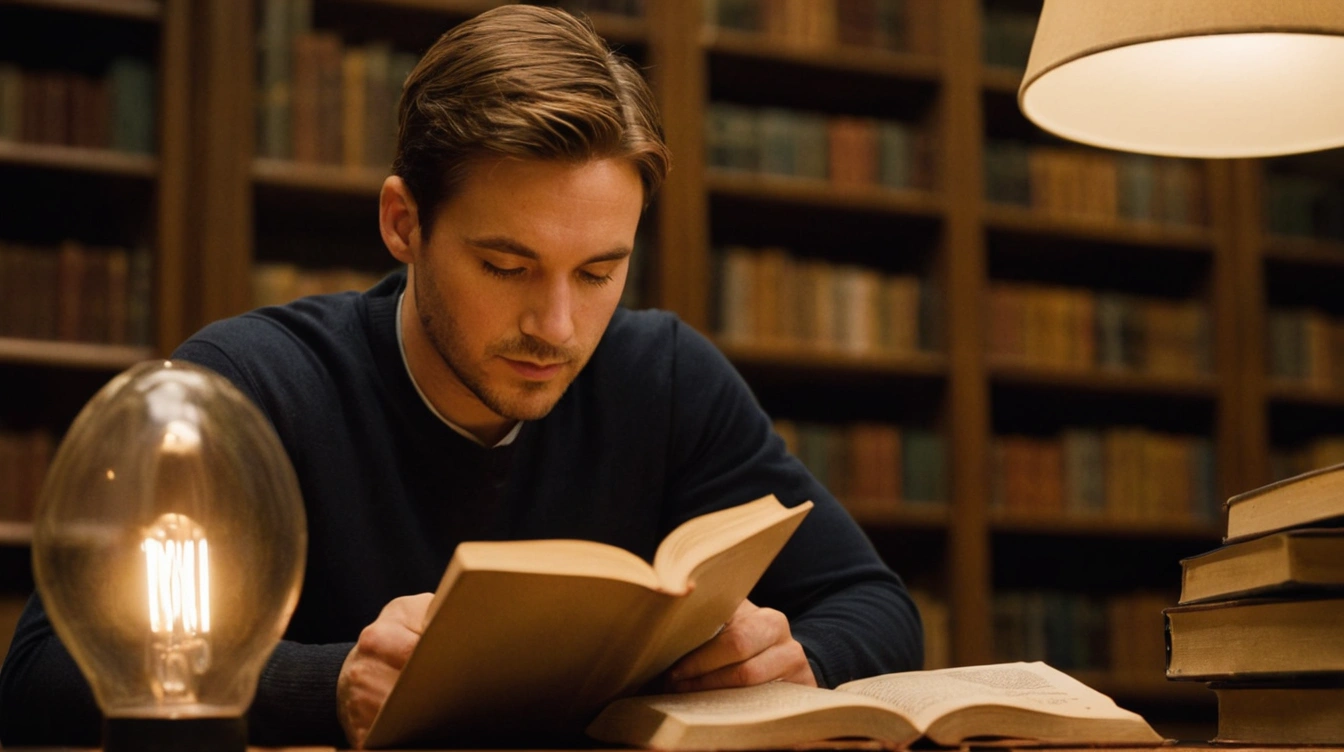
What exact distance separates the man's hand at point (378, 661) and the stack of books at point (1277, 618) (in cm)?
55

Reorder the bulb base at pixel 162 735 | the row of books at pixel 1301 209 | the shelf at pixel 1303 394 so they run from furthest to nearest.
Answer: the row of books at pixel 1301 209 < the shelf at pixel 1303 394 < the bulb base at pixel 162 735

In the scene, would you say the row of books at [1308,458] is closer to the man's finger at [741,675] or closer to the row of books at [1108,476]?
the row of books at [1108,476]

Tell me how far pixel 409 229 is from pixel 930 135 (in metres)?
2.18

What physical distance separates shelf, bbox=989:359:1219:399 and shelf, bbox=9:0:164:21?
79.8 inches

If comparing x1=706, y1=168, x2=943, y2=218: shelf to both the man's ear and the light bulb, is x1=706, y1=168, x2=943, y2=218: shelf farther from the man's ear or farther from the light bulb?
the light bulb

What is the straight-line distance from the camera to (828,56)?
3.23 m

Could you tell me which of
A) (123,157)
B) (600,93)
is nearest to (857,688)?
(600,93)

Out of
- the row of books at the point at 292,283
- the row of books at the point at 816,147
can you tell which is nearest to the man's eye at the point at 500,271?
the row of books at the point at 292,283

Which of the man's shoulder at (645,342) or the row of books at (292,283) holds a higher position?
the row of books at (292,283)

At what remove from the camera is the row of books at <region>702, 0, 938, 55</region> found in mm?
3184

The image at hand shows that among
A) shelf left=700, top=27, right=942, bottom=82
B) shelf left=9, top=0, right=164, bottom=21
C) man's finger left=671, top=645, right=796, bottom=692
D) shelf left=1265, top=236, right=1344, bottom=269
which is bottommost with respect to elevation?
→ man's finger left=671, top=645, right=796, bottom=692

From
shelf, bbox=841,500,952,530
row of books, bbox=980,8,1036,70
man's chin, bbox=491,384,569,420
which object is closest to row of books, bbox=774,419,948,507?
shelf, bbox=841,500,952,530

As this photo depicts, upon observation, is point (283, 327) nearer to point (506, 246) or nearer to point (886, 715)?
point (506, 246)

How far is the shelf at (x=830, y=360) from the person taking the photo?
3086 mm
